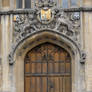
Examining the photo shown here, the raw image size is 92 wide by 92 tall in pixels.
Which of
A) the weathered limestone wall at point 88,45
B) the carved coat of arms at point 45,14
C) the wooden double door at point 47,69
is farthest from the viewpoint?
the wooden double door at point 47,69

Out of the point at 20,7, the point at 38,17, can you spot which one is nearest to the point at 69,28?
the point at 38,17

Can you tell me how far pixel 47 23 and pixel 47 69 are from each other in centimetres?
199

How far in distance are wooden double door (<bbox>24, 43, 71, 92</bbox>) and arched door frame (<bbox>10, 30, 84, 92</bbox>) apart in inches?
11.2

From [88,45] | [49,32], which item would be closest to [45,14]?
[49,32]

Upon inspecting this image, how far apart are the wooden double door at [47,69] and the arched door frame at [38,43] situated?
285mm

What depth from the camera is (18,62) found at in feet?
34.0

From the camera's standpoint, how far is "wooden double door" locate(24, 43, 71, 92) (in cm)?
1061

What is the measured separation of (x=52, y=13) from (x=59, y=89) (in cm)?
315

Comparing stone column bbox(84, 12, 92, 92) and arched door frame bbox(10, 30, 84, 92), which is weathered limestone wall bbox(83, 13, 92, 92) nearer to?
stone column bbox(84, 12, 92, 92)

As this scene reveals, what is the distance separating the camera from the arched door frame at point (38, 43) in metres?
9.89

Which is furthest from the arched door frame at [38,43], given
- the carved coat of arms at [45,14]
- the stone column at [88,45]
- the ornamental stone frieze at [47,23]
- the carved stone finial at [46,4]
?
the carved stone finial at [46,4]

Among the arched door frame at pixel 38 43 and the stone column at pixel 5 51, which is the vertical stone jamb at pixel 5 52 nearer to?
the stone column at pixel 5 51

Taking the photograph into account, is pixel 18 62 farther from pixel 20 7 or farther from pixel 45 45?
pixel 20 7

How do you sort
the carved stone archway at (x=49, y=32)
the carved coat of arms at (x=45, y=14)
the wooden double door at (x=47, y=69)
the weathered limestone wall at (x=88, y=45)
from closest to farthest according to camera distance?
the weathered limestone wall at (x=88, y=45) < the carved stone archway at (x=49, y=32) < the carved coat of arms at (x=45, y=14) < the wooden double door at (x=47, y=69)
